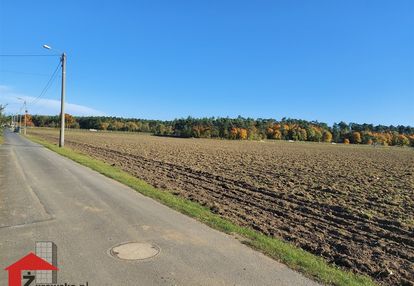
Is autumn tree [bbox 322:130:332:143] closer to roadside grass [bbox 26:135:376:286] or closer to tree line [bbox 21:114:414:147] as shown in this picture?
tree line [bbox 21:114:414:147]

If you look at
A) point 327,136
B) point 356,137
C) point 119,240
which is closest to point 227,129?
point 327,136

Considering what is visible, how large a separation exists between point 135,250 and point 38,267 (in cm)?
149

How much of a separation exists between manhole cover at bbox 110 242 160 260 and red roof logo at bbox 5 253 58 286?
3.34ft

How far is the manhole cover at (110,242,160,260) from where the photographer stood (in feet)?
18.5

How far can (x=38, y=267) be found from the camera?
17.3ft

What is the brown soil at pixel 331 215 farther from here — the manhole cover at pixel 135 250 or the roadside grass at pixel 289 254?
the manhole cover at pixel 135 250

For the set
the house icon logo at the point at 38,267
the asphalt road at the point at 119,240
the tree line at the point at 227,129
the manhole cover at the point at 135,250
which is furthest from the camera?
the tree line at the point at 227,129

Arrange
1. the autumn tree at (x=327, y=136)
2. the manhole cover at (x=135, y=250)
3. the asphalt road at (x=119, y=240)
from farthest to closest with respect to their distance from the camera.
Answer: the autumn tree at (x=327, y=136), the manhole cover at (x=135, y=250), the asphalt road at (x=119, y=240)

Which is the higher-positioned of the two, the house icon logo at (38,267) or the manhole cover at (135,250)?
the manhole cover at (135,250)

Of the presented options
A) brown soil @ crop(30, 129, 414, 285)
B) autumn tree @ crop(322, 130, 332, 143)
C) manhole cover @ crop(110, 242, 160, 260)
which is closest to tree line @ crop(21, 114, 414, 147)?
autumn tree @ crop(322, 130, 332, 143)

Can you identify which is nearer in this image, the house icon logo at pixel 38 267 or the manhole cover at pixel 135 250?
the house icon logo at pixel 38 267

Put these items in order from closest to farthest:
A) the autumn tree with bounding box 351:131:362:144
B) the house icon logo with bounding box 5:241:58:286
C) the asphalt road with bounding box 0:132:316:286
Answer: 1. the house icon logo with bounding box 5:241:58:286
2. the asphalt road with bounding box 0:132:316:286
3. the autumn tree with bounding box 351:131:362:144

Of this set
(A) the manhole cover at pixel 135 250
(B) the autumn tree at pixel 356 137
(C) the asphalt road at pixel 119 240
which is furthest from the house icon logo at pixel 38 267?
(B) the autumn tree at pixel 356 137

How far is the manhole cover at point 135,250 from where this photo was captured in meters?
5.63
